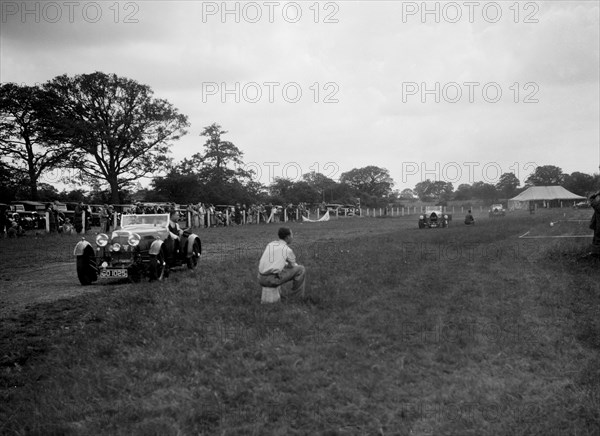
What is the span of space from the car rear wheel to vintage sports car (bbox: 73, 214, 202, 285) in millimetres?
399

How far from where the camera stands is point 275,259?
9047 mm

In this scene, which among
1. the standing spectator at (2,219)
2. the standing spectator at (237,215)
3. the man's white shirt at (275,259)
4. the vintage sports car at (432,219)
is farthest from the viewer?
the standing spectator at (237,215)

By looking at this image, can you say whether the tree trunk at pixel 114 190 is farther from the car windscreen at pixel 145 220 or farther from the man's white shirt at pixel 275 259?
the man's white shirt at pixel 275 259

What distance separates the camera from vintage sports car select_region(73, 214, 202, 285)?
40.1 feet

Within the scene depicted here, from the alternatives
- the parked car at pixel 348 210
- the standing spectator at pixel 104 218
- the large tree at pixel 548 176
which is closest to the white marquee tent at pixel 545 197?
the large tree at pixel 548 176

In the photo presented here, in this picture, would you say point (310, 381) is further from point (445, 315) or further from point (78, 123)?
point (78, 123)

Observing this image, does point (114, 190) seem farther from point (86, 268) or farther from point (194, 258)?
point (86, 268)

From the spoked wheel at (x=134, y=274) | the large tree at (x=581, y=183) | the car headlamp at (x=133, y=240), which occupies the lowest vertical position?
the spoked wheel at (x=134, y=274)

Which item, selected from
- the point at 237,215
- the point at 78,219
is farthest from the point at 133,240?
the point at 237,215

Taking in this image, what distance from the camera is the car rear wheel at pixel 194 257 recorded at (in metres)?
14.3

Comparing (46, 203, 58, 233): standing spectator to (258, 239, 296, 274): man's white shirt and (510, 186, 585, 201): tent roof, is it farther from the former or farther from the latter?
(510, 186, 585, 201): tent roof

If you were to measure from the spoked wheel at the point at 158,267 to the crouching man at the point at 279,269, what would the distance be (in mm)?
4096

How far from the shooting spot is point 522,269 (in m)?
13.0

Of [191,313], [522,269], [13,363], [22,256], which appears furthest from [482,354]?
[22,256]
